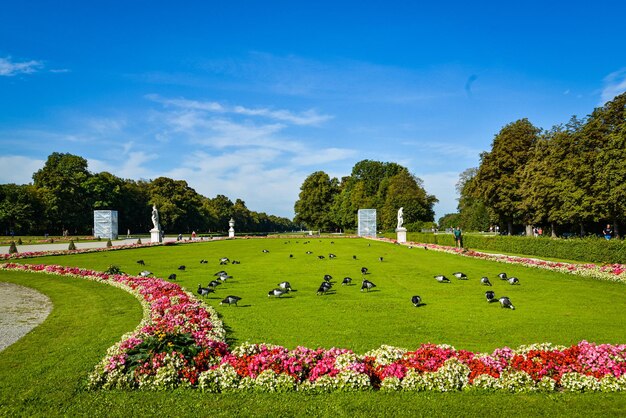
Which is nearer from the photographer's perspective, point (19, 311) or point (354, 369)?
point (354, 369)

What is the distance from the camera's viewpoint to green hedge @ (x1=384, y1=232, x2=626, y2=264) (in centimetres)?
2388

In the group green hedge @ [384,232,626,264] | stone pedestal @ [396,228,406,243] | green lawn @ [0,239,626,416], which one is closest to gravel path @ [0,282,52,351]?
green lawn @ [0,239,626,416]

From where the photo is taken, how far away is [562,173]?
42000 millimetres

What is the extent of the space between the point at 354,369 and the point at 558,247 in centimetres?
2731

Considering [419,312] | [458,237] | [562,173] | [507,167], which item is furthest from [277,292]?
[507,167]

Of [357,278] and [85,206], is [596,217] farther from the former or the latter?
[85,206]

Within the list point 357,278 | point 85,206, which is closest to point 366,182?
point 85,206

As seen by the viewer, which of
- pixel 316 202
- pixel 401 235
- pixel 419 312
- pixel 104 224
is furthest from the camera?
pixel 316 202

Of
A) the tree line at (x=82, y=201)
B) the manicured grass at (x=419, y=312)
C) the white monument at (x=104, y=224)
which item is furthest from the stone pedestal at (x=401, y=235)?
the tree line at (x=82, y=201)

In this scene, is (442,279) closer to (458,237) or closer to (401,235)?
(458,237)

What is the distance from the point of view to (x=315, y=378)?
6.92 meters

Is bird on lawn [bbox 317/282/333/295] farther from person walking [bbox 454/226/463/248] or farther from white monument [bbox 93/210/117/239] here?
white monument [bbox 93/210/117/239]

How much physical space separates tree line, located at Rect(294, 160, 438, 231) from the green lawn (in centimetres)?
6230

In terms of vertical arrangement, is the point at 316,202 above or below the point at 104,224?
above
